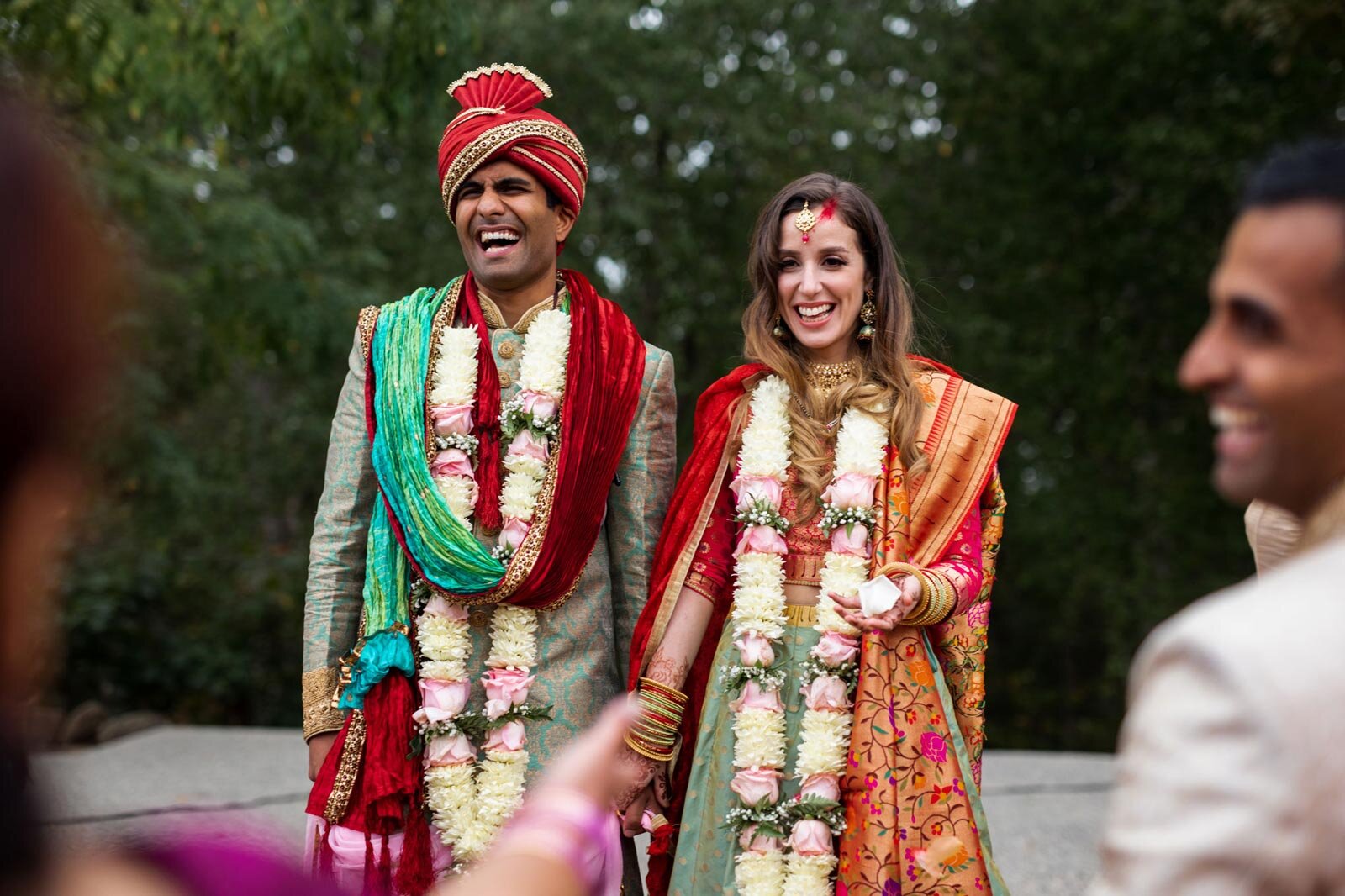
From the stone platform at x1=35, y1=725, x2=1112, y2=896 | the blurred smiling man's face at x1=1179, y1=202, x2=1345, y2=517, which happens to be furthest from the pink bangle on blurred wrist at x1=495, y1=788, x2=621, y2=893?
the stone platform at x1=35, y1=725, x2=1112, y2=896

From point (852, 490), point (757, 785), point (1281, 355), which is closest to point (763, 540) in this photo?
point (852, 490)

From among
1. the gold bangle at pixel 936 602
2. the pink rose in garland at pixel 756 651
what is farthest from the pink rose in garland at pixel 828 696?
the gold bangle at pixel 936 602

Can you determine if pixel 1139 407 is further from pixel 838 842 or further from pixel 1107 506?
pixel 838 842

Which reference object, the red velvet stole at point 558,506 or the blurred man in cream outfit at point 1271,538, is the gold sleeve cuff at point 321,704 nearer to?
the red velvet stole at point 558,506

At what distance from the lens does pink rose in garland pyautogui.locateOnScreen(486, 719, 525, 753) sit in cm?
317

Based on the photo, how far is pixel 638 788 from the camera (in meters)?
3.17

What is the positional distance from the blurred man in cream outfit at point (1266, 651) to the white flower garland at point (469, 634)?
216 cm

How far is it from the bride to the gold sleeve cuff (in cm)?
76

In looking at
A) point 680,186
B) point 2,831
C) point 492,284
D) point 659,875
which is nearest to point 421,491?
point 492,284

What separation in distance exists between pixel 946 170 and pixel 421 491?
31.8ft

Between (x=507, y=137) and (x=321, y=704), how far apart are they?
1.54 metres

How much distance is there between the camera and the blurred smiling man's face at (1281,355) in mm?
1193

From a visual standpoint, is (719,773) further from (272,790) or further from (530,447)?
(272,790)

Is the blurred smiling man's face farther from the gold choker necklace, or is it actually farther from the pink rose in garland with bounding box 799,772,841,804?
the gold choker necklace
